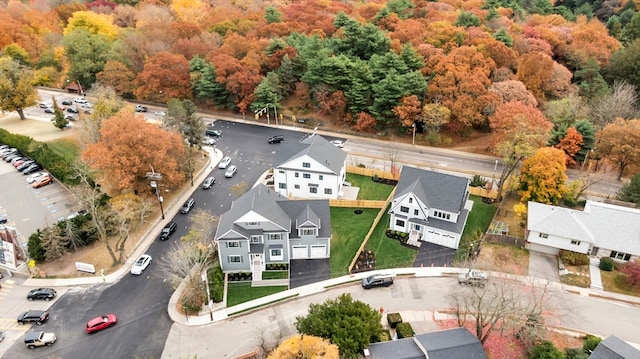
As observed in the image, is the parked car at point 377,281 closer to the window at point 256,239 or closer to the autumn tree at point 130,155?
the window at point 256,239

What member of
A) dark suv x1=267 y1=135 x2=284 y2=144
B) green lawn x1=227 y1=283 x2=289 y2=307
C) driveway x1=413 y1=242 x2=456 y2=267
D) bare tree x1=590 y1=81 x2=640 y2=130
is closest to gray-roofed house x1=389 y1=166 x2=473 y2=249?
driveway x1=413 y1=242 x2=456 y2=267

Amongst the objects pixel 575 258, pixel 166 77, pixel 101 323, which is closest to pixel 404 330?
pixel 575 258

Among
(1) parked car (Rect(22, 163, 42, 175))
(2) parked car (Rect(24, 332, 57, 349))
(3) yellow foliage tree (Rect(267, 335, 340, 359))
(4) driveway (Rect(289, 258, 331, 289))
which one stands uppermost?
(1) parked car (Rect(22, 163, 42, 175))

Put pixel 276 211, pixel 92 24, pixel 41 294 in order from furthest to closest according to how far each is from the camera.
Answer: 1. pixel 92 24
2. pixel 276 211
3. pixel 41 294

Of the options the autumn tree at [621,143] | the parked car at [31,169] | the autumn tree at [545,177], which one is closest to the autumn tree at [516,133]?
the autumn tree at [545,177]

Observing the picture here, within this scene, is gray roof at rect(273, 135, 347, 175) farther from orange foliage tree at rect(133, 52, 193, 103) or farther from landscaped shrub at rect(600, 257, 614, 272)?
orange foliage tree at rect(133, 52, 193, 103)

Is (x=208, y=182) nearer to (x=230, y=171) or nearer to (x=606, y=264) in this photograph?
(x=230, y=171)

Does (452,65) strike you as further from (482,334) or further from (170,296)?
(170,296)
